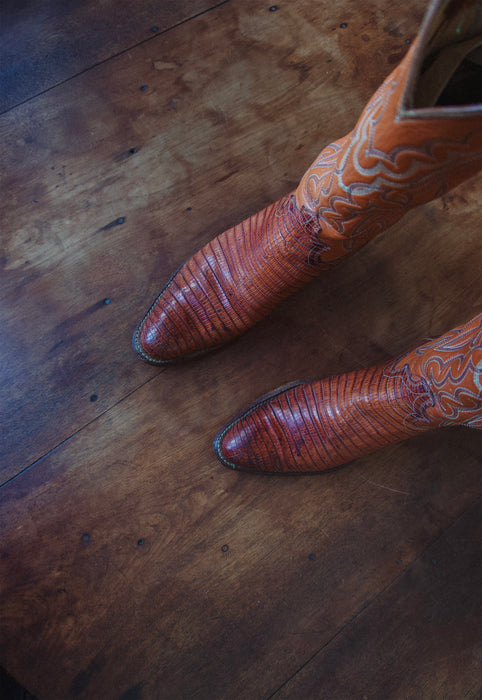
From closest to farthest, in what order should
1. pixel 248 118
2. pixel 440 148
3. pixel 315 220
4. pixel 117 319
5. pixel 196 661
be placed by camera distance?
pixel 440 148 → pixel 315 220 → pixel 196 661 → pixel 117 319 → pixel 248 118

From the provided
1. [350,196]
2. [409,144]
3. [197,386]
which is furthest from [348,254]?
[197,386]

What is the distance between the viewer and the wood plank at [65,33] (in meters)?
1.11

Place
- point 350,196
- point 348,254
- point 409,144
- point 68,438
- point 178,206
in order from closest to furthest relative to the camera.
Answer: point 409,144 < point 350,196 < point 348,254 < point 68,438 < point 178,206

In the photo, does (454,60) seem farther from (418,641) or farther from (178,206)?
(418,641)

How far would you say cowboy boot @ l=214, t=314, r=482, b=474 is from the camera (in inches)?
27.8

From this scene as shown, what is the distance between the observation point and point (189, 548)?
3.04 feet

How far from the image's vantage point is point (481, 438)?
1.00 meters

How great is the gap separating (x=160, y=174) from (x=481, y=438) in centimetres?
87

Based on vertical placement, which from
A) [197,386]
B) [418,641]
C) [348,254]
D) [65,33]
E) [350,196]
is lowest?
[418,641]

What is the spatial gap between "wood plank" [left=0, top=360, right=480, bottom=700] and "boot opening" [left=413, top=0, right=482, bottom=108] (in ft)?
1.85

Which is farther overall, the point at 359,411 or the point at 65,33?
the point at 65,33

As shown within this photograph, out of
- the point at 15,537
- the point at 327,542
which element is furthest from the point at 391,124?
the point at 15,537

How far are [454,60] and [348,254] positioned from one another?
31 centimetres

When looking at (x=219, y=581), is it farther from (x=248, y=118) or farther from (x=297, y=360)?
(x=248, y=118)
